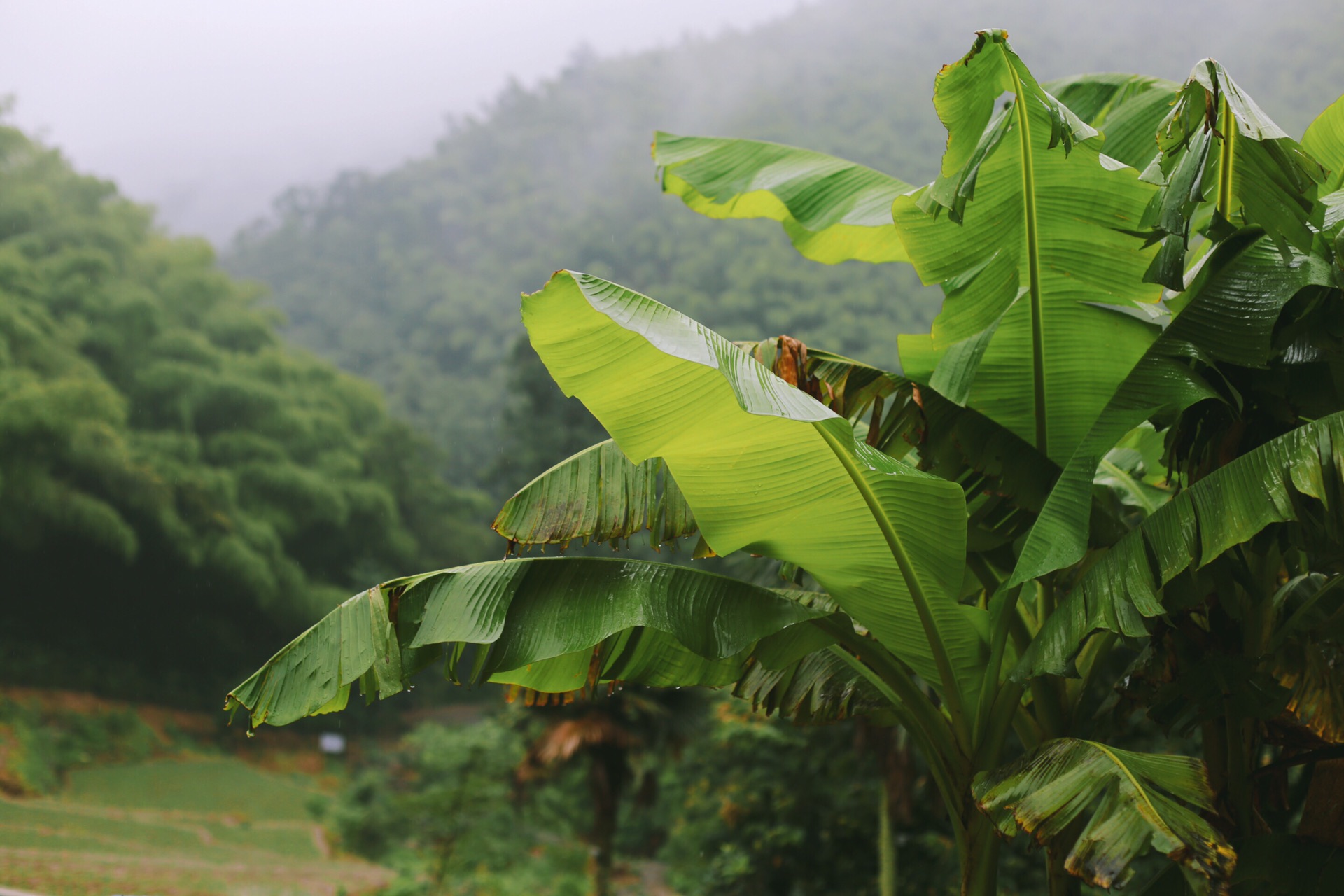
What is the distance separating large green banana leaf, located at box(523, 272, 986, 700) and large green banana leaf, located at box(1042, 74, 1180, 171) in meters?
1.34

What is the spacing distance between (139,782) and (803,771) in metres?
10.8

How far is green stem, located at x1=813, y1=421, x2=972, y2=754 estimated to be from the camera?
1715 millimetres

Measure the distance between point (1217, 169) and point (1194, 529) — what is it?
0.71m

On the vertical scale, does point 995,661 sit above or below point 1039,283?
below

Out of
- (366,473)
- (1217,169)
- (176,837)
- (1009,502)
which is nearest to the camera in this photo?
(1217,169)

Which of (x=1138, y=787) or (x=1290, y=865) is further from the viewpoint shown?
(x=1290, y=865)

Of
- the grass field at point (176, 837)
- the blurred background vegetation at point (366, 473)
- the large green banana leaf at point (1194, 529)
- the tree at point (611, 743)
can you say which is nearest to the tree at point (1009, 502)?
the large green banana leaf at point (1194, 529)

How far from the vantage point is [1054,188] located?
2.09 m

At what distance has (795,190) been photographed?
260 cm

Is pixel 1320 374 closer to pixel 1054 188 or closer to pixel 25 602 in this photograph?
pixel 1054 188

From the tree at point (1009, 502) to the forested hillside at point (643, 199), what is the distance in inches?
532

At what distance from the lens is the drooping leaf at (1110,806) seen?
4.60ft

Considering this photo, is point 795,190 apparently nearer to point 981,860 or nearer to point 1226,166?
point 1226,166

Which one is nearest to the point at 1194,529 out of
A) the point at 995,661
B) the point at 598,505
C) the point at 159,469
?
the point at 995,661
